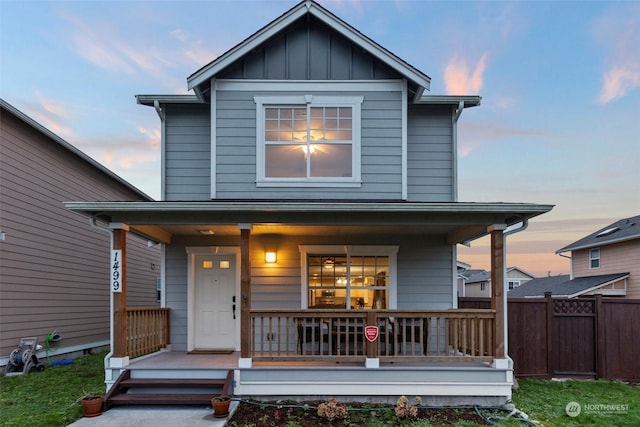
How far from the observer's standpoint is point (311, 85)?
23.9 feet

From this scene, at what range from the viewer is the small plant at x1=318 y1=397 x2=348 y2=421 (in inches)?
199

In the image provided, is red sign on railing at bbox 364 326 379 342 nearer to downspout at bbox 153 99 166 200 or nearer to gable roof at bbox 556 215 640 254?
downspout at bbox 153 99 166 200

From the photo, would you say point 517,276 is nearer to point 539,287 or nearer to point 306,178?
point 539,287

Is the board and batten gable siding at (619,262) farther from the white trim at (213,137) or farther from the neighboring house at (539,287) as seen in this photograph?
the white trim at (213,137)

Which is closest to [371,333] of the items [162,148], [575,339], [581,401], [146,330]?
[581,401]

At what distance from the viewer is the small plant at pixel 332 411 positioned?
5047mm

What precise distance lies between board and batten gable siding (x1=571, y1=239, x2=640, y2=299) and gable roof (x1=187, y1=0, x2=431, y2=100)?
13815mm

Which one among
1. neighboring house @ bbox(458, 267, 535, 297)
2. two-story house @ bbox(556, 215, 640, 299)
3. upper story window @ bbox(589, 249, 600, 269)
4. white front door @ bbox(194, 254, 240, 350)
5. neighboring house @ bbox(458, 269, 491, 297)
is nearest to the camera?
white front door @ bbox(194, 254, 240, 350)

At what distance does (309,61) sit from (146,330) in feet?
18.4

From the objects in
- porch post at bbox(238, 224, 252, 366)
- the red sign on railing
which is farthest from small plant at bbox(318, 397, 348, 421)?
porch post at bbox(238, 224, 252, 366)

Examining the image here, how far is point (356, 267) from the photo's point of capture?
24.7 feet

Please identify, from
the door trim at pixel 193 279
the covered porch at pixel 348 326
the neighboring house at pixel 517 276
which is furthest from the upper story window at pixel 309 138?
the neighboring house at pixel 517 276

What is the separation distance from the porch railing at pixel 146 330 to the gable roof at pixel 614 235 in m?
16.5

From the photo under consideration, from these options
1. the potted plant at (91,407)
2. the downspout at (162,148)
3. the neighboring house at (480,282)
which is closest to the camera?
the potted plant at (91,407)
